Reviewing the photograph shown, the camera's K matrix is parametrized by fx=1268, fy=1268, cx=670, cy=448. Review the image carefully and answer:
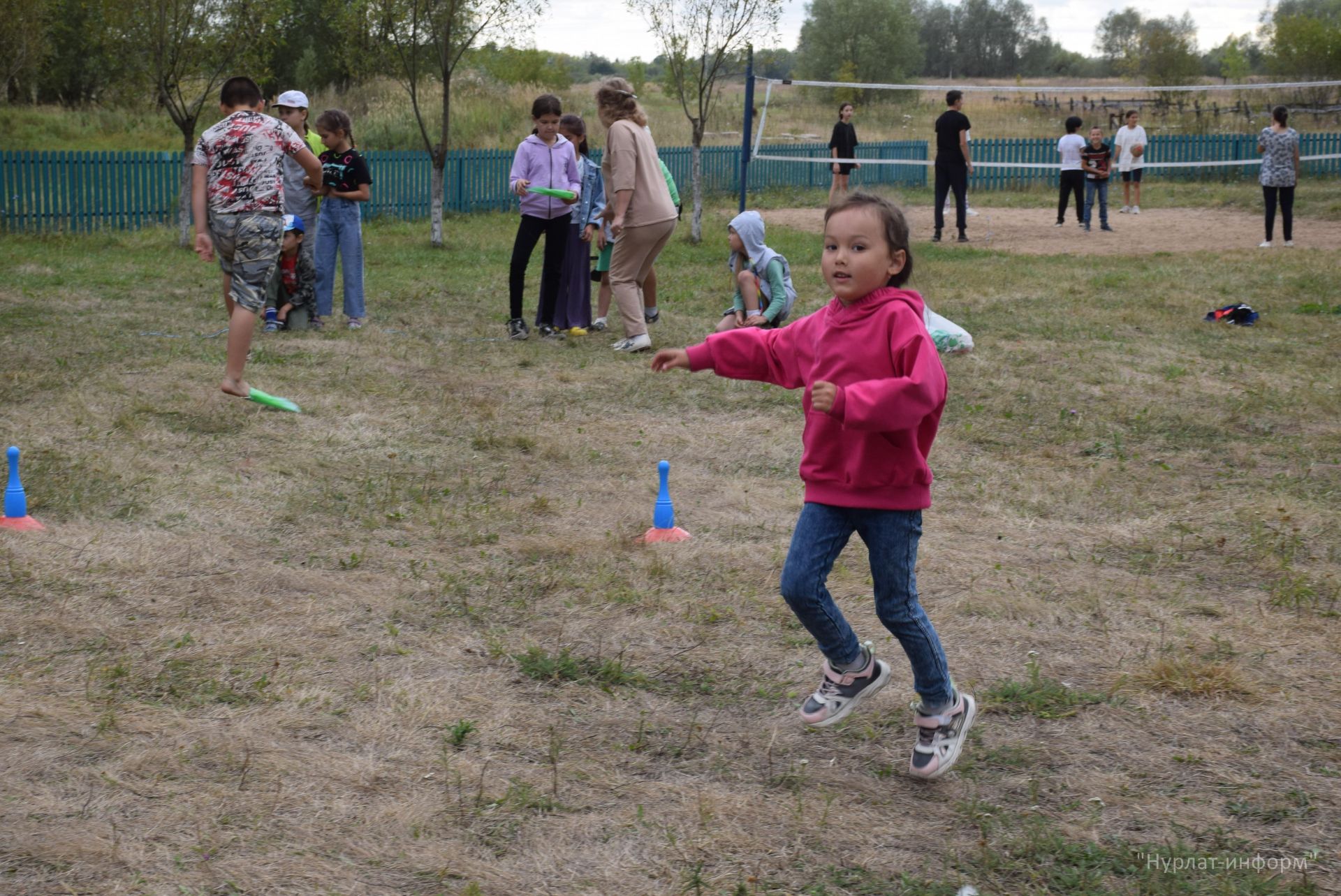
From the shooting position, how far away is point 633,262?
9.77 m

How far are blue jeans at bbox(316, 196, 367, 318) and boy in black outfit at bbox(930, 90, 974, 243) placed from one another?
9514 mm

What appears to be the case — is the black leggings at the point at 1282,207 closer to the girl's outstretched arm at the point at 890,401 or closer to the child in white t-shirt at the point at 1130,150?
the child in white t-shirt at the point at 1130,150

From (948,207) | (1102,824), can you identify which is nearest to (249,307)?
(1102,824)

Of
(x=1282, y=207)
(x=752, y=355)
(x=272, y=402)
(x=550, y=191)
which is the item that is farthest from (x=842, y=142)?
(x=752, y=355)

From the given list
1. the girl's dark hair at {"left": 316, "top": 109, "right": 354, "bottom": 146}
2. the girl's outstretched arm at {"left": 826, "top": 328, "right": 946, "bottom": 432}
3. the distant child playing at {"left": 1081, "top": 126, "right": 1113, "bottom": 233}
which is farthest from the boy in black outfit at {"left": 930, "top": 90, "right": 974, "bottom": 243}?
the girl's outstretched arm at {"left": 826, "top": 328, "right": 946, "bottom": 432}

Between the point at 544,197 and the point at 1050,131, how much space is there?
1249 inches

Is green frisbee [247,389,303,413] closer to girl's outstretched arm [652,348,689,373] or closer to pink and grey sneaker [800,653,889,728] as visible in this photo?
girl's outstretched arm [652,348,689,373]

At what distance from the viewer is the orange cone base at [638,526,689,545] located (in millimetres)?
5516

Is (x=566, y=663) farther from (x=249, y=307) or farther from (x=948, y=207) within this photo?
(x=948, y=207)

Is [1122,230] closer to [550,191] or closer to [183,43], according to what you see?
[550,191]

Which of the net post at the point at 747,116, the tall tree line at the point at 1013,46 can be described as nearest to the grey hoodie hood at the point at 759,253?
the net post at the point at 747,116

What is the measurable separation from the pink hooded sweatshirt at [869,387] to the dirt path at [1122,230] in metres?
12.1

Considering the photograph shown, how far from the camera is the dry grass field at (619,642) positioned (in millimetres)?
3107

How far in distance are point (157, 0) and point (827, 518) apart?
15688 mm
